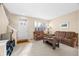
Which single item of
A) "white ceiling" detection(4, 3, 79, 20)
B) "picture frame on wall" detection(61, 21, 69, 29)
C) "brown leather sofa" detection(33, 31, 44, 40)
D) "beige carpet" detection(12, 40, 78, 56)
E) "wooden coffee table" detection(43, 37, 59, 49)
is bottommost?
"beige carpet" detection(12, 40, 78, 56)

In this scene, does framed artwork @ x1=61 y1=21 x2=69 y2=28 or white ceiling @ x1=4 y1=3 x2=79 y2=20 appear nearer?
white ceiling @ x1=4 y1=3 x2=79 y2=20

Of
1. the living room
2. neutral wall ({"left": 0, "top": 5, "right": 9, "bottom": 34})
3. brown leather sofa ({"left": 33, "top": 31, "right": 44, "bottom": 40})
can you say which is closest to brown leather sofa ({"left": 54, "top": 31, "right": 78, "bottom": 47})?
the living room

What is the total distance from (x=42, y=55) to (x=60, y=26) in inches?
31.7

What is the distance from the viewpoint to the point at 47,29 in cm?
207

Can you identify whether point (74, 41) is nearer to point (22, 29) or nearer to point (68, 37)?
point (68, 37)

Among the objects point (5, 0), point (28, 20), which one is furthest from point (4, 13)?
point (28, 20)

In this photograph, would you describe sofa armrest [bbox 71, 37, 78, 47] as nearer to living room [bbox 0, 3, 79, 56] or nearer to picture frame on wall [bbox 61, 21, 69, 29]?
living room [bbox 0, 3, 79, 56]

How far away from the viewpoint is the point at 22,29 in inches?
77.8

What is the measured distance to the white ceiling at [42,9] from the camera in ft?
5.91

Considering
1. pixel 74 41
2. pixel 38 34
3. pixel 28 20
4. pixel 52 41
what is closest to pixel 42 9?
pixel 28 20

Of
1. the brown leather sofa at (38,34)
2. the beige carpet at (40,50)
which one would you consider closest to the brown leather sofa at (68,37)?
the beige carpet at (40,50)

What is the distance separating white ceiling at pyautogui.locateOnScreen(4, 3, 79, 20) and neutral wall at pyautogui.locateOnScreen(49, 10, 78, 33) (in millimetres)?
93

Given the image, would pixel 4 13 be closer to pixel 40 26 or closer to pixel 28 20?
pixel 28 20

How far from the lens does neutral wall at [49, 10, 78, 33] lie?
1859 millimetres
